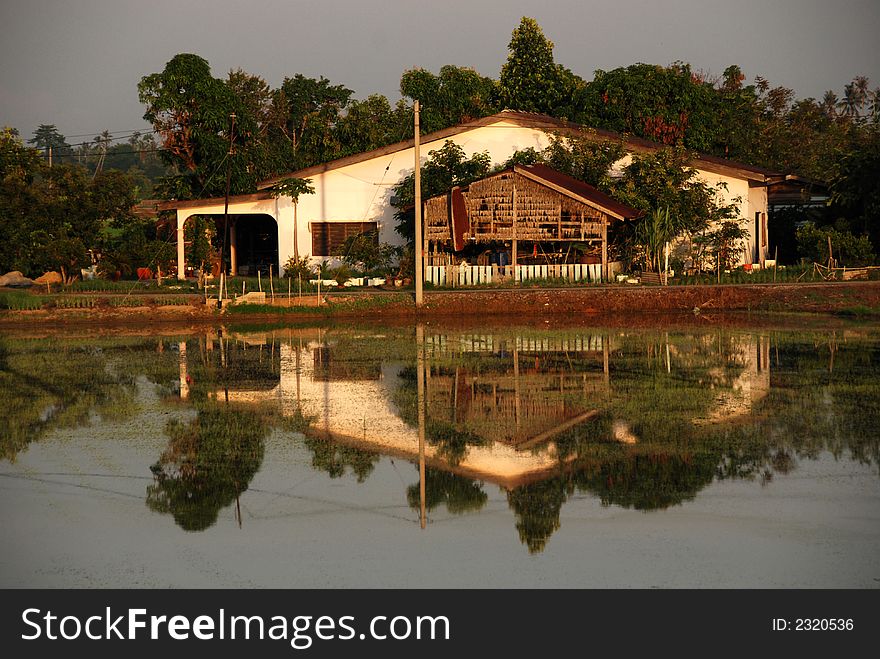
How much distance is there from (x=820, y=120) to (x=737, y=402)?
55.1 metres

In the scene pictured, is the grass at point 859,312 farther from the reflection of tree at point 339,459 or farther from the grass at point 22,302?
the grass at point 22,302

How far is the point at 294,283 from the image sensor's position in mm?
34031

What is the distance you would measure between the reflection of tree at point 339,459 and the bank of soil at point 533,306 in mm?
16287

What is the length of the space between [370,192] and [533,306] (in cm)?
961

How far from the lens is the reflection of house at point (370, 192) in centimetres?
3691

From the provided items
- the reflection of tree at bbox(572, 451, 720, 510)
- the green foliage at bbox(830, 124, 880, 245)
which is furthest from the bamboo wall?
the reflection of tree at bbox(572, 451, 720, 510)

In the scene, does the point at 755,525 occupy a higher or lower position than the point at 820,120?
lower

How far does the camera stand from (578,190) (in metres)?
33.0

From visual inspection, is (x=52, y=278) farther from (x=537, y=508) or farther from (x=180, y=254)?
(x=537, y=508)

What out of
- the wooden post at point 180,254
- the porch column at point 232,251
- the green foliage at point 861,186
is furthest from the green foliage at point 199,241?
the green foliage at point 861,186

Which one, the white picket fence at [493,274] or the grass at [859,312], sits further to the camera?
the white picket fence at [493,274]

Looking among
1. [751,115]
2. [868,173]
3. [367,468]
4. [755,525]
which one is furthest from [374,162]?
[755,525]
